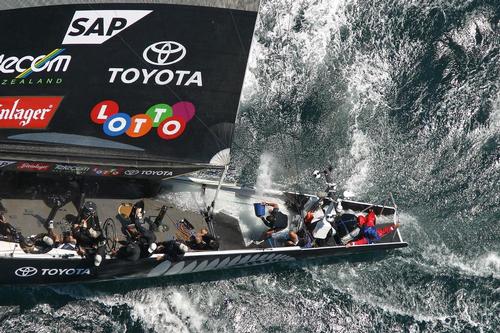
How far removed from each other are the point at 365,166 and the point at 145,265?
691 cm

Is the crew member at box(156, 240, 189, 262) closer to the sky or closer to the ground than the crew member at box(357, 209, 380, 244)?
closer to the ground

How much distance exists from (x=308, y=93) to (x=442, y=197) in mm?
4833

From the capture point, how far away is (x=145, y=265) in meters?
14.0

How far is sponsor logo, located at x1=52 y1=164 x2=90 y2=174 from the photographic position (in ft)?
41.2

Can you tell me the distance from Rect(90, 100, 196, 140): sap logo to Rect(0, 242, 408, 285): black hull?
9.83 ft

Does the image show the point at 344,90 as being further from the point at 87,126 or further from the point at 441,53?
the point at 87,126

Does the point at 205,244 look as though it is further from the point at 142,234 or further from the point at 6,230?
the point at 6,230

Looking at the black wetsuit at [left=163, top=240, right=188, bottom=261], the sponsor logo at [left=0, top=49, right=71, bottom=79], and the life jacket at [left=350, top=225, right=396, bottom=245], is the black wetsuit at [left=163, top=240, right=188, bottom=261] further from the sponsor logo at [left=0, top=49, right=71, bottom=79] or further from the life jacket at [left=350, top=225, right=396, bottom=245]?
the life jacket at [left=350, top=225, right=396, bottom=245]

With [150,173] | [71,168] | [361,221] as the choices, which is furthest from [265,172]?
[71,168]

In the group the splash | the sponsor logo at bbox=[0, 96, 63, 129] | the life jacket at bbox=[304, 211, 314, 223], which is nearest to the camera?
the sponsor logo at bbox=[0, 96, 63, 129]

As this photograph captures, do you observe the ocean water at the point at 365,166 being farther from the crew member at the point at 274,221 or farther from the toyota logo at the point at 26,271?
the crew member at the point at 274,221

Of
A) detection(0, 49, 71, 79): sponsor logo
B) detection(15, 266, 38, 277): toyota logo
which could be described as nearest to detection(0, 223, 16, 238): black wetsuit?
detection(15, 266, 38, 277): toyota logo

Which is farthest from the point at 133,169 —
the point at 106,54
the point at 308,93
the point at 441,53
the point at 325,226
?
the point at 441,53

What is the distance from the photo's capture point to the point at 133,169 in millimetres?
12977
